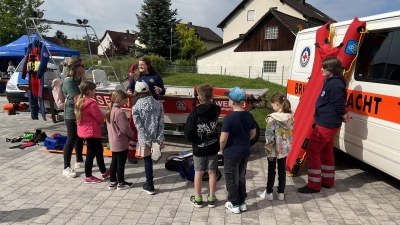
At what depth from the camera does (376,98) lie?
15.4 ft

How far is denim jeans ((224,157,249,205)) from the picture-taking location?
395 centimetres

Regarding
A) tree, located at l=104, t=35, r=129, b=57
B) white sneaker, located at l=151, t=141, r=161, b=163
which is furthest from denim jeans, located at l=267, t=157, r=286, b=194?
tree, located at l=104, t=35, r=129, b=57

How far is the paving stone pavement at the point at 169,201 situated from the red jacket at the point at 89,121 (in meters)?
0.79

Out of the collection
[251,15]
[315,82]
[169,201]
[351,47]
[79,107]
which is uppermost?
[251,15]

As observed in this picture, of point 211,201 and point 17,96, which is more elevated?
point 17,96

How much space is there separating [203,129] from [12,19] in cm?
2935

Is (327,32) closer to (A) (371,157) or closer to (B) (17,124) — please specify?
(A) (371,157)

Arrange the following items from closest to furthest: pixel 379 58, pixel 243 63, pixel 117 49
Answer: pixel 379 58 < pixel 243 63 < pixel 117 49

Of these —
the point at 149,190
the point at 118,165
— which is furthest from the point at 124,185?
the point at 149,190

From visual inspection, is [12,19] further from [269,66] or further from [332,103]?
[332,103]

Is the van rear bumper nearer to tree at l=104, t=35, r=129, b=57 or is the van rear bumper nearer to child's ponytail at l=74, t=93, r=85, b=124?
child's ponytail at l=74, t=93, r=85, b=124

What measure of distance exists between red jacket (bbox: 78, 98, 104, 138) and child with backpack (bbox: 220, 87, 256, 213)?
2180 mm

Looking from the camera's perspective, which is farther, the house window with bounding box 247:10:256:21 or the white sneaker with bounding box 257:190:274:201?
the house window with bounding box 247:10:256:21

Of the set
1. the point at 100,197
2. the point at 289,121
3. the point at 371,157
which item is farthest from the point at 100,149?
the point at 371,157
